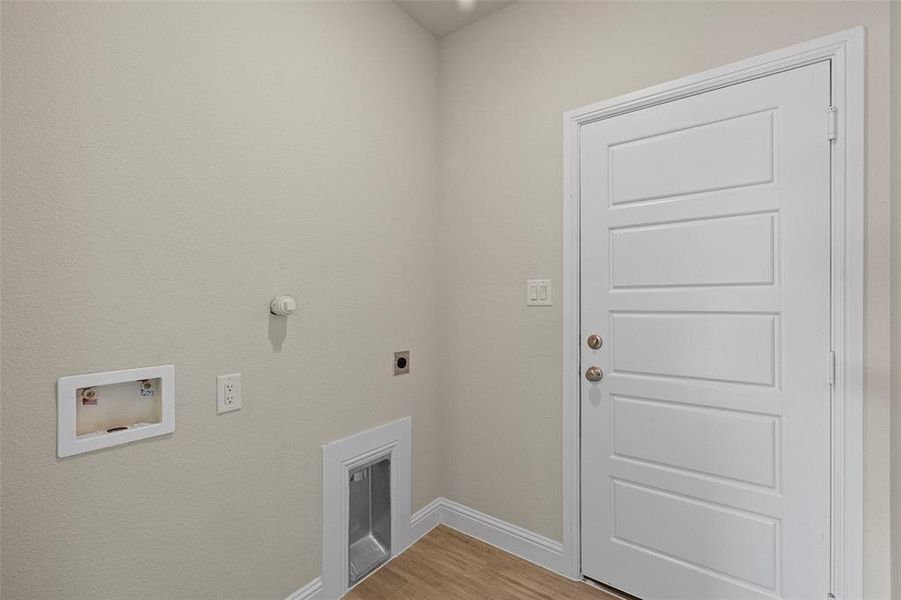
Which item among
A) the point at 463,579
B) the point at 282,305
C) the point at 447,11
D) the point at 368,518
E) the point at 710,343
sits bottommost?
the point at 463,579

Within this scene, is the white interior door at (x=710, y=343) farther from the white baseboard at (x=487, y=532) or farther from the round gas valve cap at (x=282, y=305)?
the round gas valve cap at (x=282, y=305)

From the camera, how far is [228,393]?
4.73 feet

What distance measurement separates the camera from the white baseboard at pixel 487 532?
76.9 inches

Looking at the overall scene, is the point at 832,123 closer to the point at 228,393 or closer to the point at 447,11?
the point at 447,11

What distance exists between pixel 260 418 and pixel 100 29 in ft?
4.21

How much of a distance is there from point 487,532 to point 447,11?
2.73 m

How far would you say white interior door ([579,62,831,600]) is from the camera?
1.39 m

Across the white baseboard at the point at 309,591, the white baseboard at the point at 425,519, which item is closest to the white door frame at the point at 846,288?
the white baseboard at the point at 425,519

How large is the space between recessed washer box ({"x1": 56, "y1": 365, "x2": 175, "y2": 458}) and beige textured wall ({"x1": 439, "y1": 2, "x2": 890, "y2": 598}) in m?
1.39

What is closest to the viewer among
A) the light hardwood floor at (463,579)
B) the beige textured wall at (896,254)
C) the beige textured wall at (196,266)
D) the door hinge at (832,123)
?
the beige textured wall at (196,266)

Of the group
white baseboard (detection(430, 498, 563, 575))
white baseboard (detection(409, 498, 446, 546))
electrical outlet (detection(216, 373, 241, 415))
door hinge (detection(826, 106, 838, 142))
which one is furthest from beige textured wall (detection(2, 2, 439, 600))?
door hinge (detection(826, 106, 838, 142))

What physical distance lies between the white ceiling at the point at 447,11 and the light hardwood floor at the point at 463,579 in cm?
278

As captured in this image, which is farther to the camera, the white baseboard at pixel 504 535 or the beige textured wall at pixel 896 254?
the white baseboard at pixel 504 535

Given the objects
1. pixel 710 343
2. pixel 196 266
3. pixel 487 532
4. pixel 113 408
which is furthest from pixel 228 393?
pixel 710 343
